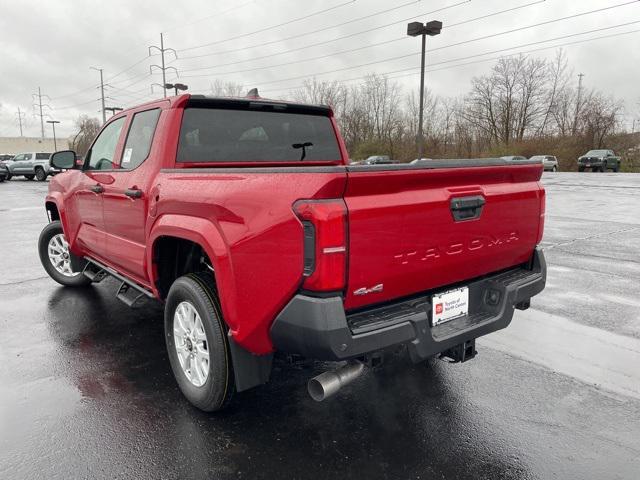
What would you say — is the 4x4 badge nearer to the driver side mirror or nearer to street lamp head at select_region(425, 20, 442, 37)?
the driver side mirror

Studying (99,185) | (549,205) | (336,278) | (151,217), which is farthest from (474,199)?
(549,205)

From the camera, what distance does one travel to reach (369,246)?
2.26 meters

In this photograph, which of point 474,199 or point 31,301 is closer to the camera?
point 474,199

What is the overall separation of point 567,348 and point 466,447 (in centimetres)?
184

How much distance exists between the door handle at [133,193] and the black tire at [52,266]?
2596 mm

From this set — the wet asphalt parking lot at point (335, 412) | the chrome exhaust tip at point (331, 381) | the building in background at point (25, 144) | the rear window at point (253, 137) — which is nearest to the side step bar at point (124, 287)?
the wet asphalt parking lot at point (335, 412)

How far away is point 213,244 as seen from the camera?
2.58m

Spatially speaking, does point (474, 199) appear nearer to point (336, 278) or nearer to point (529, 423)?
point (336, 278)

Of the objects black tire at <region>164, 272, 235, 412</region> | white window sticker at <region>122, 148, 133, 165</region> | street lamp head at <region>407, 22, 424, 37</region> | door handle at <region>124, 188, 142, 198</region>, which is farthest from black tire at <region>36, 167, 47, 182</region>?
black tire at <region>164, 272, 235, 412</region>

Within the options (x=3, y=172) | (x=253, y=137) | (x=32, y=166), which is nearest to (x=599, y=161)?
(x=32, y=166)

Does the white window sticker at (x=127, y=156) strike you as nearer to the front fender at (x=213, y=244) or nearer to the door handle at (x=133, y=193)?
the door handle at (x=133, y=193)

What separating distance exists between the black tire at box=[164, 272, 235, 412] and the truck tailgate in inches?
33.7

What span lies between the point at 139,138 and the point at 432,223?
8.29 ft

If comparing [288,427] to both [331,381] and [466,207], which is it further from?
[466,207]
